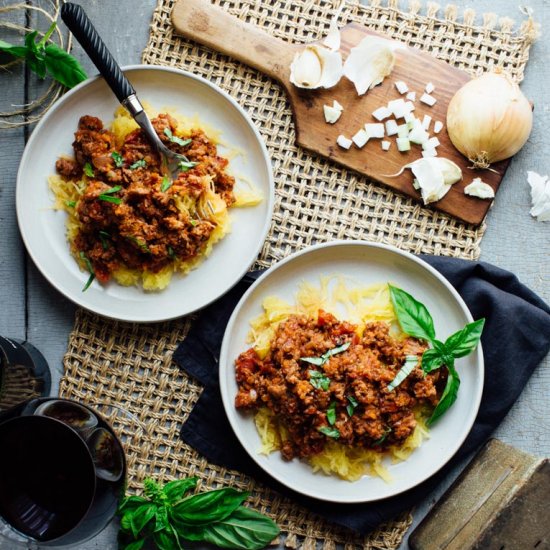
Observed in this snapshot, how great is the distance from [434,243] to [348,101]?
0.81 metres

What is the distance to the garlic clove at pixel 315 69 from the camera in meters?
3.28

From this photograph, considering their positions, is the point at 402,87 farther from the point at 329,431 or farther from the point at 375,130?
the point at 329,431

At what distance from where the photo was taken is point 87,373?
3350 mm

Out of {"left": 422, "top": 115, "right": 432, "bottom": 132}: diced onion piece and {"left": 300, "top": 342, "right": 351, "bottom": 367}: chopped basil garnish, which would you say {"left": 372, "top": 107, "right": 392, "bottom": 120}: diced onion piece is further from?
{"left": 300, "top": 342, "right": 351, "bottom": 367}: chopped basil garnish

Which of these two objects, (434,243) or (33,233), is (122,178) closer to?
(33,233)

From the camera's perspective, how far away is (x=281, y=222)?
337cm

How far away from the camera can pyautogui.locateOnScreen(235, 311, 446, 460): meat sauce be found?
2.92 meters

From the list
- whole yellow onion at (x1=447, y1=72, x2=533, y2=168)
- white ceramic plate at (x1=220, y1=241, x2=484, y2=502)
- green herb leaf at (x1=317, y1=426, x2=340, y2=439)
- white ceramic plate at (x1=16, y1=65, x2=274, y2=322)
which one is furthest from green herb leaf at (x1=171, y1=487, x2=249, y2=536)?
whole yellow onion at (x1=447, y1=72, x2=533, y2=168)

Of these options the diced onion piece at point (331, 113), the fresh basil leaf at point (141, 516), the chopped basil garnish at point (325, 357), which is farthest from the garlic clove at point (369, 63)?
the fresh basil leaf at point (141, 516)

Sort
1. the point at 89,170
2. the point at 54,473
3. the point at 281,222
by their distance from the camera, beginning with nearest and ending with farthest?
1. the point at 54,473
2. the point at 89,170
3. the point at 281,222

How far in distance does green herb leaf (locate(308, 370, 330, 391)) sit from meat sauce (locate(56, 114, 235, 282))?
0.78 meters

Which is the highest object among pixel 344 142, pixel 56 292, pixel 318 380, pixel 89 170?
pixel 344 142

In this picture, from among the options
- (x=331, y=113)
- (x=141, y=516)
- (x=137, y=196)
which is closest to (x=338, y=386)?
(x=141, y=516)

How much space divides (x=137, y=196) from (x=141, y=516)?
1447mm
